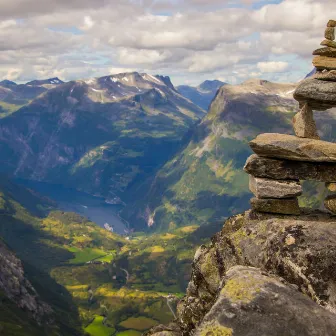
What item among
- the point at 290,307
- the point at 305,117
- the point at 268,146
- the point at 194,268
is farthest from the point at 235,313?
the point at 305,117

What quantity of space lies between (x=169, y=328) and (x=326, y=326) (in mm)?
14188

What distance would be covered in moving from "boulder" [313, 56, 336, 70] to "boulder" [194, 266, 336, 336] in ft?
66.5

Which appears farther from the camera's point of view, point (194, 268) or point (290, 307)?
point (194, 268)

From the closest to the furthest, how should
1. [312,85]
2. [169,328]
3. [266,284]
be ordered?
[266,284] < [169,328] < [312,85]

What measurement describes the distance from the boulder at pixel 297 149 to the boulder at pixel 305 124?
1880 millimetres

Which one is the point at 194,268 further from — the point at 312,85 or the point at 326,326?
the point at 312,85

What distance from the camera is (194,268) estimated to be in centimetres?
3006

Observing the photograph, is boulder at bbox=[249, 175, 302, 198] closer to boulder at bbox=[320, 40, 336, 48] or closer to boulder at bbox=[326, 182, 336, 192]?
boulder at bbox=[326, 182, 336, 192]

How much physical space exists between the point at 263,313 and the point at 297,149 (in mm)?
15397

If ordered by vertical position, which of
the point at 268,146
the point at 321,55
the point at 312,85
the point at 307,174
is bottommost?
the point at 307,174

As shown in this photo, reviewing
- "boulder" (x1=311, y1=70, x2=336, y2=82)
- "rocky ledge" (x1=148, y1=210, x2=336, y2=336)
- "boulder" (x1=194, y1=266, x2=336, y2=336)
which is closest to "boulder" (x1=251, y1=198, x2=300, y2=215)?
"rocky ledge" (x1=148, y1=210, x2=336, y2=336)

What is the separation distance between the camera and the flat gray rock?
102 ft

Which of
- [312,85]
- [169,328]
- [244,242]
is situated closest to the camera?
[244,242]

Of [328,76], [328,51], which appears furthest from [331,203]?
[328,51]
